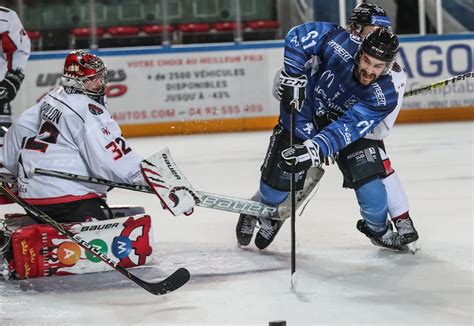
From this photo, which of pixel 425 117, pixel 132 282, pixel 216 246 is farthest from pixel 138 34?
pixel 132 282

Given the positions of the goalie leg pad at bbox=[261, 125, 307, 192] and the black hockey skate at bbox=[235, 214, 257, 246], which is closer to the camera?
the goalie leg pad at bbox=[261, 125, 307, 192]

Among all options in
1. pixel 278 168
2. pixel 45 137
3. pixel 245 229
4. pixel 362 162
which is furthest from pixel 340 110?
pixel 45 137

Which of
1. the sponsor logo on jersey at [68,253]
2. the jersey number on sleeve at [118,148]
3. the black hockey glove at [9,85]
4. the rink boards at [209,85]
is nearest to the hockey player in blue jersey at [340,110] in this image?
the jersey number on sleeve at [118,148]

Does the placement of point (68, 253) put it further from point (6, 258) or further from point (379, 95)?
point (379, 95)

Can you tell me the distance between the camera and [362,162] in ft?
11.6

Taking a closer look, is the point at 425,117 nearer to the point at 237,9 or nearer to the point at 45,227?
the point at 237,9

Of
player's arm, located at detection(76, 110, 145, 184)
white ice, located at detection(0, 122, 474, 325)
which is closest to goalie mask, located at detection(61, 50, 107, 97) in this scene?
player's arm, located at detection(76, 110, 145, 184)

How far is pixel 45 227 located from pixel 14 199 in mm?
156

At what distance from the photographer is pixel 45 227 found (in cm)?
332

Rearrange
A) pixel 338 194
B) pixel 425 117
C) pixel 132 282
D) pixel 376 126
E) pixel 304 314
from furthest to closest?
pixel 425 117, pixel 338 194, pixel 376 126, pixel 132 282, pixel 304 314

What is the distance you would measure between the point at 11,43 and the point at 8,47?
0.03 m

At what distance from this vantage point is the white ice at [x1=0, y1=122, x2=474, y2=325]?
2852 millimetres

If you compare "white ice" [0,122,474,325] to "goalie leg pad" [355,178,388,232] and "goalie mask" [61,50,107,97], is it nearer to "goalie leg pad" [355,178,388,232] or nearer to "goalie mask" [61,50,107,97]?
"goalie leg pad" [355,178,388,232]

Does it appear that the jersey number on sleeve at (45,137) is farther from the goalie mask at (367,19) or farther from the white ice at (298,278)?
the goalie mask at (367,19)
